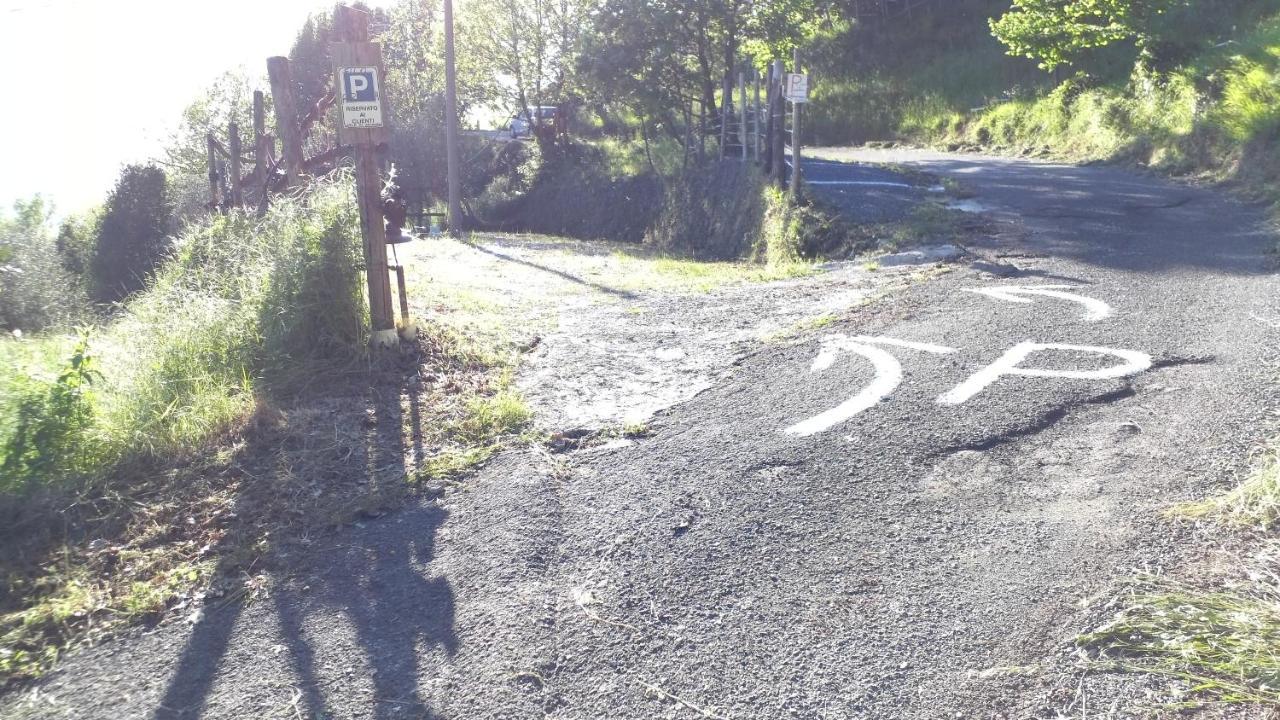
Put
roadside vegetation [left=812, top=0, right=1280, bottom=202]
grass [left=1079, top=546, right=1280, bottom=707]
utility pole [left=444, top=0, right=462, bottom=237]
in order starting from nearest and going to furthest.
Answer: grass [left=1079, top=546, right=1280, bottom=707] → roadside vegetation [left=812, top=0, right=1280, bottom=202] → utility pole [left=444, top=0, right=462, bottom=237]

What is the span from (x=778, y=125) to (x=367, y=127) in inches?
369

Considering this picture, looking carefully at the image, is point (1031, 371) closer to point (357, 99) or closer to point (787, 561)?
point (787, 561)

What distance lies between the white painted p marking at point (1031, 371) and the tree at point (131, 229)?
13.8 metres

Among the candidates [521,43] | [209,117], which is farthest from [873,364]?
[209,117]

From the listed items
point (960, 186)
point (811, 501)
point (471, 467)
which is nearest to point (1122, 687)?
point (811, 501)

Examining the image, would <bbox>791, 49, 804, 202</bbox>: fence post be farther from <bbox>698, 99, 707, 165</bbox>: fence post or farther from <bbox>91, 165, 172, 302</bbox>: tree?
<bbox>91, 165, 172, 302</bbox>: tree

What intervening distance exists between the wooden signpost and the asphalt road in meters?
2.09

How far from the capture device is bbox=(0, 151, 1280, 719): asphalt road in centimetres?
330

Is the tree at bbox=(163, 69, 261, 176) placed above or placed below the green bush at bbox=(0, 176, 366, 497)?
above

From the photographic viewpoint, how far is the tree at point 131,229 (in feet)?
52.1

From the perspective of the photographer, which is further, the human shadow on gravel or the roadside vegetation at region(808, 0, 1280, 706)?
the human shadow on gravel

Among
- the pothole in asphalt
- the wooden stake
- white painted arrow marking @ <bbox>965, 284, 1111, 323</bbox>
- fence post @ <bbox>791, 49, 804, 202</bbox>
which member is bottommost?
white painted arrow marking @ <bbox>965, 284, 1111, 323</bbox>

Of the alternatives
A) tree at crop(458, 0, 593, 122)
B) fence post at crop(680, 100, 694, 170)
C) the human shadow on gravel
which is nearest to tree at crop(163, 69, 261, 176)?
tree at crop(458, 0, 593, 122)

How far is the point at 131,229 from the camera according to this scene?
16422 millimetres
